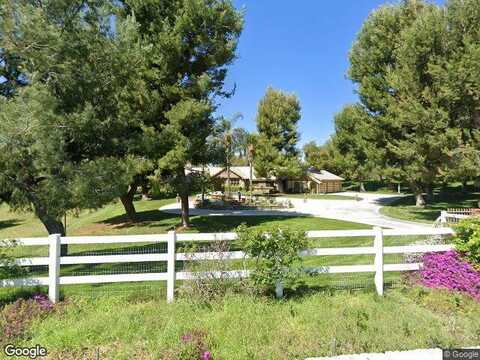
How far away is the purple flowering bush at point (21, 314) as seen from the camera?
4288 millimetres

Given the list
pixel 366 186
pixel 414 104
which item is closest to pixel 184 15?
pixel 414 104

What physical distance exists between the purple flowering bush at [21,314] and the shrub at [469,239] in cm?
716

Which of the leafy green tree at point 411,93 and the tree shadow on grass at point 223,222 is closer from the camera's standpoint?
the leafy green tree at point 411,93

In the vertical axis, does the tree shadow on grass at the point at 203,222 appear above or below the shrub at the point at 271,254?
below

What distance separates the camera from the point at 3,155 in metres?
6.71

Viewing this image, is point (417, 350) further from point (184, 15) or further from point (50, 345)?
point (184, 15)

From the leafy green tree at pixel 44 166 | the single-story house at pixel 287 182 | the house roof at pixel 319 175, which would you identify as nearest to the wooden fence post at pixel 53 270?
the leafy green tree at pixel 44 166

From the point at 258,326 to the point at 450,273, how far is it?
12.7 feet

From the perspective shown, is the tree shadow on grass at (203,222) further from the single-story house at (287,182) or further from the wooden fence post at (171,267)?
the single-story house at (287,182)

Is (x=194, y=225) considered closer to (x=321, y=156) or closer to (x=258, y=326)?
(x=258, y=326)

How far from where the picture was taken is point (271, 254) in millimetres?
5512

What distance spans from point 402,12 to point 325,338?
2972cm

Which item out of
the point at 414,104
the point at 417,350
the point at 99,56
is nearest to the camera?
the point at 417,350

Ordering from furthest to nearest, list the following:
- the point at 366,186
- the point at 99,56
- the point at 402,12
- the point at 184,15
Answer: the point at 366,186, the point at 402,12, the point at 184,15, the point at 99,56
